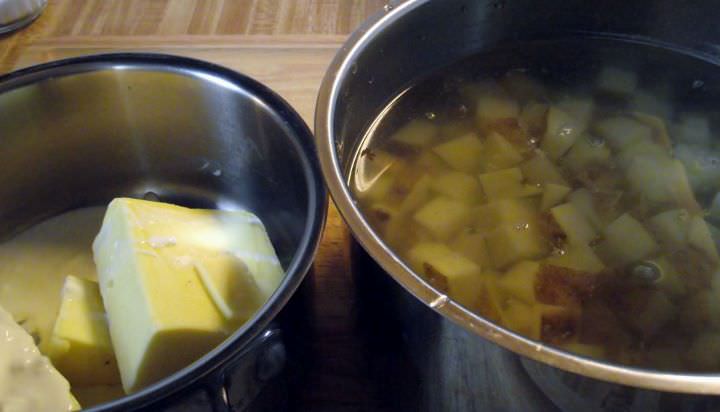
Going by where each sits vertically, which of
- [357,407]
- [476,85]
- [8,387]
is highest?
[476,85]

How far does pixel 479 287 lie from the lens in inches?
28.8

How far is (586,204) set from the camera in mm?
821

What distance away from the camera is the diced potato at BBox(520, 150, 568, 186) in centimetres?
85

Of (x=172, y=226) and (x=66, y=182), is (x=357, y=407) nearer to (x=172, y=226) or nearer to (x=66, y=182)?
(x=172, y=226)

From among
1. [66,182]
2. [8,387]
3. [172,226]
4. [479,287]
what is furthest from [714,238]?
[66,182]

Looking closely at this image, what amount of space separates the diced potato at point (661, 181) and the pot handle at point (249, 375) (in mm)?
454

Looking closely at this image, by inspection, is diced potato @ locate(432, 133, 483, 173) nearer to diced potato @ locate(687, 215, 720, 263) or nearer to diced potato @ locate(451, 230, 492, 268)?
diced potato @ locate(451, 230, 492, 268)

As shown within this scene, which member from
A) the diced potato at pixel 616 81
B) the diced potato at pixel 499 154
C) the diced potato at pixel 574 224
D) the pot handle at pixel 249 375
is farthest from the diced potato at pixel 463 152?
the pot handle at pixel 249 375

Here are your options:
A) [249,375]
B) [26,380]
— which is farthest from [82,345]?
[249,375]

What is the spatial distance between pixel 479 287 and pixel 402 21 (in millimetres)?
340

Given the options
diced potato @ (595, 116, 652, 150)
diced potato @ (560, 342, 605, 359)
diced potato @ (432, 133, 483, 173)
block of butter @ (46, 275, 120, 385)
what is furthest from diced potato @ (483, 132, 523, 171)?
block of butter @ (46, 275, 120, 385)

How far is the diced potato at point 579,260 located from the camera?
76 centimetres

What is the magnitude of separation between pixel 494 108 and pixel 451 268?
28 cm

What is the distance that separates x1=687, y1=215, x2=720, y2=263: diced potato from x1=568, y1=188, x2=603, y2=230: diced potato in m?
0.10
